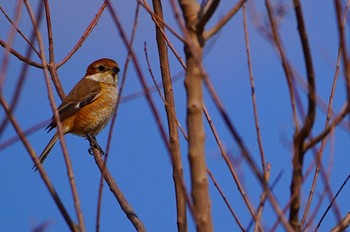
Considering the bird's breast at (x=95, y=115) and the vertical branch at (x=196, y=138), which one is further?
the bird's breast at (x=95, y=115)

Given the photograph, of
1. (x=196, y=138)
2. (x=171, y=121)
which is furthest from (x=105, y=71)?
(x=196, y=138)

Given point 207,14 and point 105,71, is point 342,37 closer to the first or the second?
point 207,14

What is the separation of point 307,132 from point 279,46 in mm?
254

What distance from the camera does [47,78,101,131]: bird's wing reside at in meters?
6.32

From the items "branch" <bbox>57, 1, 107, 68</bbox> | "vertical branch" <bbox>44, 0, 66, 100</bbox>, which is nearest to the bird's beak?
"vertical branch" <bbox>44, 0, 66, 100</bbox>

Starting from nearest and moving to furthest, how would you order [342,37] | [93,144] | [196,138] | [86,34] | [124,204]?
[342,37] → [196,138] → [124,204] → [86,34] → [93,144]

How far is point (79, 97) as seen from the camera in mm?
6566

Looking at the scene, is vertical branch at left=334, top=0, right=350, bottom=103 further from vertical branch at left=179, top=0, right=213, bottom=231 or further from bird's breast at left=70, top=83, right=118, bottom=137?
bird's breast at left=70, top=83, right=118, bottom=137

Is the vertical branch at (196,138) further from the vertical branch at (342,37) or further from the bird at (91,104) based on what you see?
the bird at (91,104)

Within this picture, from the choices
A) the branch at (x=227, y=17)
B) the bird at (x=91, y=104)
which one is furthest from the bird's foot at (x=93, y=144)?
the branch at (x=227, y=17)

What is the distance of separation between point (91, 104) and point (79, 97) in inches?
8.4

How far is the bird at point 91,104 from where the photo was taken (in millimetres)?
6468

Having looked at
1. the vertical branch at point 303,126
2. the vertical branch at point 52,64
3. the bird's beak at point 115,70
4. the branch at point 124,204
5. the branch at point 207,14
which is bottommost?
the vertical branch at point 303,126

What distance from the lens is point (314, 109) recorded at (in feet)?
5.36
